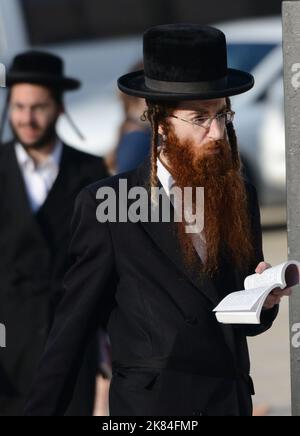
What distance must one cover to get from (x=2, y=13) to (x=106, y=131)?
273 cm

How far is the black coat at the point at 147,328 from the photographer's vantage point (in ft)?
13.2

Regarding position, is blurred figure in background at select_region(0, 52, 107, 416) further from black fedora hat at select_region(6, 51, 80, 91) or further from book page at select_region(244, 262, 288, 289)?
book page at select_region(244, 262, 288, 289)

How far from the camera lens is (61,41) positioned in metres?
15.7

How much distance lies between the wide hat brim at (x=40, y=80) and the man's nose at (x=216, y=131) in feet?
8.88

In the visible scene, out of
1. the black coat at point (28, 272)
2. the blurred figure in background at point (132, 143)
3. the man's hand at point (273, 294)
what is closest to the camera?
the man's hand at point (273, 294)

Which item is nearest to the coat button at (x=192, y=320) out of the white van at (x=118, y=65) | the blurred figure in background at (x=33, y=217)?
the blurred figure in background at (x=33, y=217)

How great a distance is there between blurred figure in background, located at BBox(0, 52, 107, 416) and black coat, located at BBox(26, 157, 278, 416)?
1.99 metres

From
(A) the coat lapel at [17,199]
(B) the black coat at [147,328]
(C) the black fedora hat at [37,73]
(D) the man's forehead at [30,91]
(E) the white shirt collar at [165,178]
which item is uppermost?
(E) the white shirt collar at [165,178]

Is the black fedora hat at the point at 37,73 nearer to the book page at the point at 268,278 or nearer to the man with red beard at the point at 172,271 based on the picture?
the man with red beard at the point at 172,271

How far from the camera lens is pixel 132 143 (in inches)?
285

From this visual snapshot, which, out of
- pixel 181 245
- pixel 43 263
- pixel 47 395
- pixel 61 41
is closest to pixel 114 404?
pixel 47 395

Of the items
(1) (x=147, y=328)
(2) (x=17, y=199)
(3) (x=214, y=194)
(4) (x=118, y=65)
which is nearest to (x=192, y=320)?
(1) (x=147, y=328)

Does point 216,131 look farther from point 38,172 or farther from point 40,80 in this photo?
point 40,80

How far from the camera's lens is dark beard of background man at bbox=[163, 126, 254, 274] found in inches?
161
